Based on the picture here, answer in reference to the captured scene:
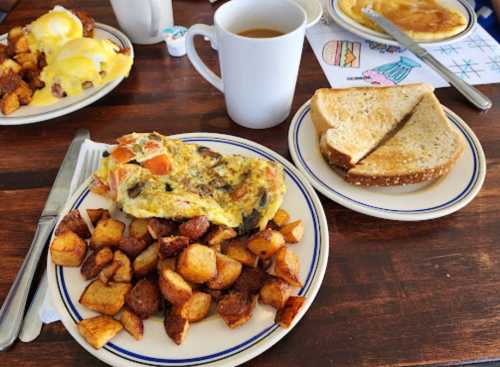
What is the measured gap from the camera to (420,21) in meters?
1.51

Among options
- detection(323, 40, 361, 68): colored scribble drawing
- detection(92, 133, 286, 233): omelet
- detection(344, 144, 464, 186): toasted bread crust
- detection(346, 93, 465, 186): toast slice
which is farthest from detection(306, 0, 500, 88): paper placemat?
detection(92, 133, 286, 233): omelet

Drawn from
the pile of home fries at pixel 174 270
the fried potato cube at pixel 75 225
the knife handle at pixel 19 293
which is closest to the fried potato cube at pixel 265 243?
the pile of home fries at pixel 174 270

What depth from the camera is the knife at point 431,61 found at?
4.05 ft

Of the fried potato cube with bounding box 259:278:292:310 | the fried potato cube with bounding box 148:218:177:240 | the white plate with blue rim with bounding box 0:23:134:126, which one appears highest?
the fried potato cube with bounding box 148:218:177:240

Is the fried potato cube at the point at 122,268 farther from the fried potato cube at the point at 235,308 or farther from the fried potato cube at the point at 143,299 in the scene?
the fried potato cube at the point at 235,308

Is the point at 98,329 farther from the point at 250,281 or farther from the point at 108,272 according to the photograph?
the point at 250,281

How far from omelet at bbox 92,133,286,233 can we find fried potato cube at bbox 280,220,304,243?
40 mm

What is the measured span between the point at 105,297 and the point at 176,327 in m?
0.14

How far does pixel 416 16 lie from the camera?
153cm

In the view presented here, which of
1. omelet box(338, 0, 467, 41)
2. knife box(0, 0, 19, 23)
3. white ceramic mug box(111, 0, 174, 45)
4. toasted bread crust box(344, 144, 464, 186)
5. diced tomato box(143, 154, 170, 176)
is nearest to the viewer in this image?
diced tomato box(143, 154, 170, 176)

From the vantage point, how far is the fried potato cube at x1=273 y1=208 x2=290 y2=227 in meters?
0.84

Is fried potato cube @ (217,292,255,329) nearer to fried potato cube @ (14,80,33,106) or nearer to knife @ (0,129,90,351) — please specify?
knife @ (0,129,90,351)

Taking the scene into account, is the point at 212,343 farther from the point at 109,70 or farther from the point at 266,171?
the point at 109,70

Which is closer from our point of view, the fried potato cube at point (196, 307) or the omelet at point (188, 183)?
the fried potato cube at point (196, 307)
